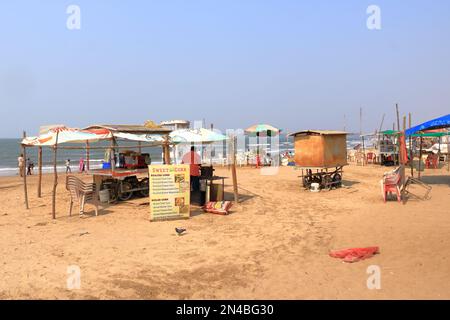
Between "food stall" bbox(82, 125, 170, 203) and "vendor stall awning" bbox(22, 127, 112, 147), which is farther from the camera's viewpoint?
"food stall" bbox(82, 125, 170, 203)

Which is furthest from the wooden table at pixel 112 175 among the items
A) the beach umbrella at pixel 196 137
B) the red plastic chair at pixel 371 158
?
the red plastic chair at pixel 371 158

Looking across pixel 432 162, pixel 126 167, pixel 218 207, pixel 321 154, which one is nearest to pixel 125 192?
pixel 126 167

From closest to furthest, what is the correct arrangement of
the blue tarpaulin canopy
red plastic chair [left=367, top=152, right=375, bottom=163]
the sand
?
the sand
the blue tarpaulin canopy
red plastic chair [left=367, top=152, right=375, bottom=163]

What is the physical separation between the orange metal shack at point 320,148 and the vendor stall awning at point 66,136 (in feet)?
22.6

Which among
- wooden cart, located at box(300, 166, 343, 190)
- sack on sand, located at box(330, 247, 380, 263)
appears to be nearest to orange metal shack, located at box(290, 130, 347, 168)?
wooden cart, located at box(300, 166, 343, 190)

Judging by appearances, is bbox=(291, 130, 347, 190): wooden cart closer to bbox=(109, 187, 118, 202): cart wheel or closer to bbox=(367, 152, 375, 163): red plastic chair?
bbox=(109, 187, 118, 202): cart wheel

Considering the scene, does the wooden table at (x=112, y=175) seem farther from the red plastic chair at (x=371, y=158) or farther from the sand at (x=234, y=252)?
the red plastic chair at (x=371, y=158)

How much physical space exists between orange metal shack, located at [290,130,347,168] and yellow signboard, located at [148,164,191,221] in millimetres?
6041

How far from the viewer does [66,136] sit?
10.2 m

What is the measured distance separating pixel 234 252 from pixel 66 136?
6.42 metres

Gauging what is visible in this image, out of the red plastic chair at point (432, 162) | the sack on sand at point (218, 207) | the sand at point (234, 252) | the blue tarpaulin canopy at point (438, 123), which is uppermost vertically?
the blue tarpaulin canopy at point (438, 123)

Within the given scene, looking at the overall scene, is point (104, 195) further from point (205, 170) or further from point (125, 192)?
point (205, 170)

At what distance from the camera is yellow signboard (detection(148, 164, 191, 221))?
861 centimetres

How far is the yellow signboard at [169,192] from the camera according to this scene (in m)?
8.61
